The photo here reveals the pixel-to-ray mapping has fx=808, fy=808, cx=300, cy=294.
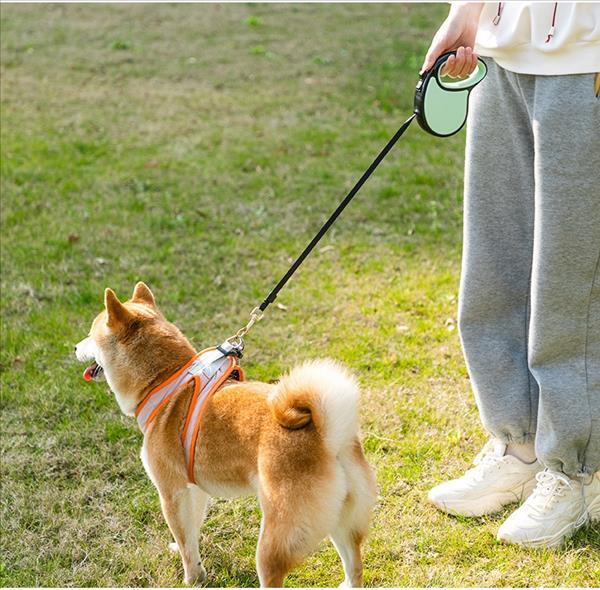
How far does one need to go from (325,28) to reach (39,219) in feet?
19.8

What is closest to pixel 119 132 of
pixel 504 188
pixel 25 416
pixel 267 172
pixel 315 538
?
pixel 267 172

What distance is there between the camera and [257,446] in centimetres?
228

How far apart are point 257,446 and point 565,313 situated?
1026 millimetres

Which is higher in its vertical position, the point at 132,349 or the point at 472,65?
the point at 472,65

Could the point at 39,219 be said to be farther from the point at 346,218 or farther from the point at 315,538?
the point at 315,538

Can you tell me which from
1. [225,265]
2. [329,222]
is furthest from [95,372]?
[225,265]

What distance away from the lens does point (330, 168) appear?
617cm

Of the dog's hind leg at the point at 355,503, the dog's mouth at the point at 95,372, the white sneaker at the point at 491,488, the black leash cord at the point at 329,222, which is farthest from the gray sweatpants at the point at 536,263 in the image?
the dog's mouth at the point at 95,372

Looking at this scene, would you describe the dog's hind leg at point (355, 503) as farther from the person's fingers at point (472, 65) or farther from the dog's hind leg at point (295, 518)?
the person's fingers at point (472, 65)

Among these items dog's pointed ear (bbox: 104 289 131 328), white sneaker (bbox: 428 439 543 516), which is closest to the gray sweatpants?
white sneaker (bbox: 428 439 543 516)

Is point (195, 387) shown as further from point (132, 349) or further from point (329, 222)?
point (329, 222)

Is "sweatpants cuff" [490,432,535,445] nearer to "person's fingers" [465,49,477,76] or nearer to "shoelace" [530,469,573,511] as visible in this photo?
"shoelace" [530,469,573,511]

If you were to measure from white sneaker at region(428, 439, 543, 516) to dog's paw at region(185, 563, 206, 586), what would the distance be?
0.86 metres

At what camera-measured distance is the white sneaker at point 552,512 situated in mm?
2676
